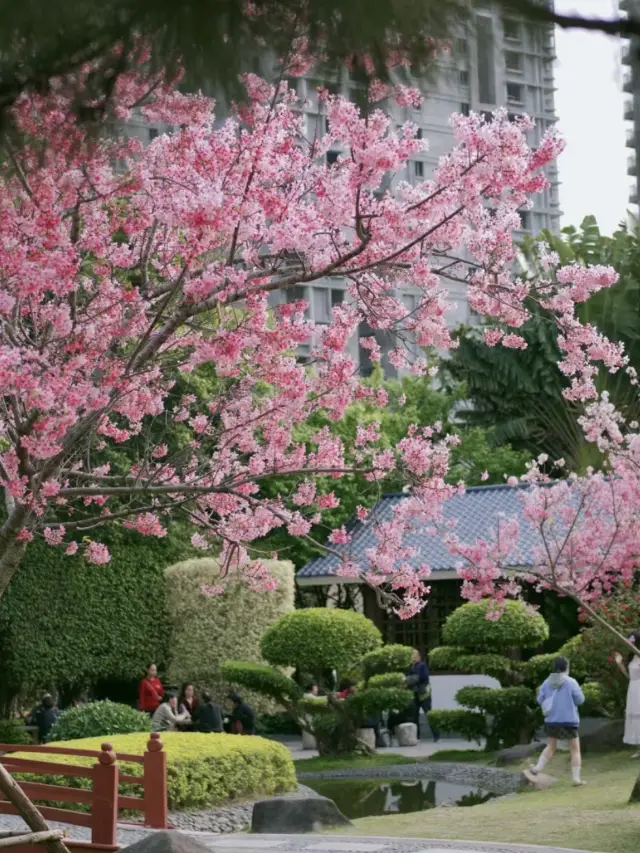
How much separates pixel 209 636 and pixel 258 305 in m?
16.1

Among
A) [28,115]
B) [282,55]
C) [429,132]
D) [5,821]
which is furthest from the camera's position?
[429,132]

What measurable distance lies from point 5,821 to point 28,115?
34.0ft

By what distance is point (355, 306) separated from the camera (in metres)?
9.01

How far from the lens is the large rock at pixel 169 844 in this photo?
723 cm

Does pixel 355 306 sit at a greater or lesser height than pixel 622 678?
greater

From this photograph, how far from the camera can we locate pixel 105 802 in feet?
33.0

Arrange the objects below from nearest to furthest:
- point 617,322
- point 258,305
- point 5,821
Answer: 1. point 258,305
2. point 5,821
3. point 617,322

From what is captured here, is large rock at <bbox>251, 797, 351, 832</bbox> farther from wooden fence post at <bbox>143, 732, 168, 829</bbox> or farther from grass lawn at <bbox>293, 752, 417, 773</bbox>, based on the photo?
grass lawn at <bbox>293, 752, 417, 773</bbox>

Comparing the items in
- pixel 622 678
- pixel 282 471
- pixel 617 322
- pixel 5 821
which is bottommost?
pixel 5 821

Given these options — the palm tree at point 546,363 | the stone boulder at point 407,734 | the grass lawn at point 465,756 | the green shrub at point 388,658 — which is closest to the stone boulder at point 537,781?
the grass lawn at point 465,756

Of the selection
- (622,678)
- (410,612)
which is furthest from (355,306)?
(622,678)

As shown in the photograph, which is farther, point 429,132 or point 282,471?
point 429,132

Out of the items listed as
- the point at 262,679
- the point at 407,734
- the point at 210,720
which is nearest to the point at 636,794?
the point at 210,720

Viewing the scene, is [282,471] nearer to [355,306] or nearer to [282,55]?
[355,306]
